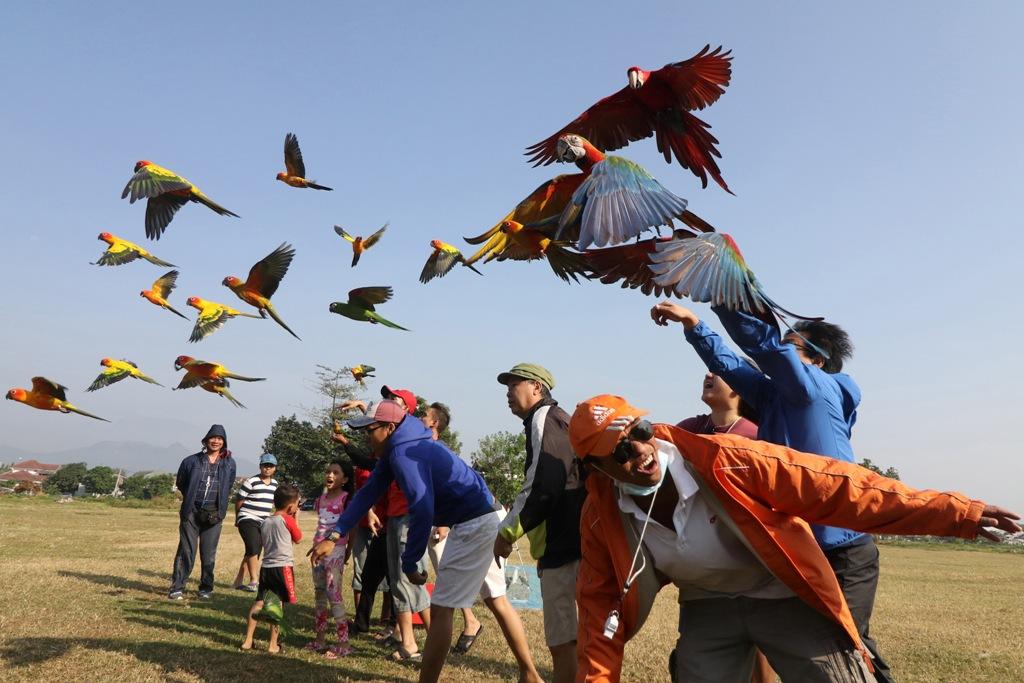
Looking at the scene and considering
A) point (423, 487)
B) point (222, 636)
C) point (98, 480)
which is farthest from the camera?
point (98, 480)

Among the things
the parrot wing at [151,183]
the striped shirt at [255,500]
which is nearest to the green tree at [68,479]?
the striped shirt at [255,500]

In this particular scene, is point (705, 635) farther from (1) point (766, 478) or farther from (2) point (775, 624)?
(1) point (766, 478)

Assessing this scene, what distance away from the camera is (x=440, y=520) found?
5.05 metres

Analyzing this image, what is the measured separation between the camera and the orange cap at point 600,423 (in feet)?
7.93

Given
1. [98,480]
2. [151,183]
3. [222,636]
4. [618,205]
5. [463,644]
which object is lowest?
[98,480]

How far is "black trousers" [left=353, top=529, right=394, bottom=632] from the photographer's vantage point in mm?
7047

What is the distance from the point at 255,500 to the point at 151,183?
15.2 ft

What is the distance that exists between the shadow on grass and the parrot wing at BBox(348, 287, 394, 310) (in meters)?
2.89

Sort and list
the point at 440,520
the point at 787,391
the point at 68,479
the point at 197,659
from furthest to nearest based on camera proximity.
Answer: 1. the point at 68,479
2. the point at 197,659
3. the point at 440,520
4. the point at 787,391

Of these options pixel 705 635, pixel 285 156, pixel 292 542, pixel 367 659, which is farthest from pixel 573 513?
pixel 285 156

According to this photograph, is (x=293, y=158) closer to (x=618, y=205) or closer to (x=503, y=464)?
(x=618, y=205)

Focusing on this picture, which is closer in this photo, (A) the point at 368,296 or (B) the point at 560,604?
(B) the point at 560,604

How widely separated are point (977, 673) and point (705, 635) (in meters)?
4.81

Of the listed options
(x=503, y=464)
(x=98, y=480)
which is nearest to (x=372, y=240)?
(x=503, y=464)
